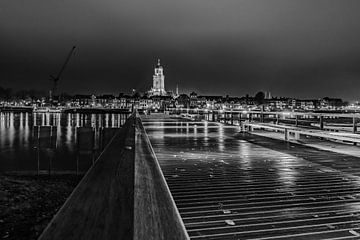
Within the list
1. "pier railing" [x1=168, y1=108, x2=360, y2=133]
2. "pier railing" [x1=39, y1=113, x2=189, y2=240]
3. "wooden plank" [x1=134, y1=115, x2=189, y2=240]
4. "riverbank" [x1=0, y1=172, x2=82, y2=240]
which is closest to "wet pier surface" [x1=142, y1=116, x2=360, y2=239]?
"wooden plank" [x1=134, y1=115, x2=189, y2=240]

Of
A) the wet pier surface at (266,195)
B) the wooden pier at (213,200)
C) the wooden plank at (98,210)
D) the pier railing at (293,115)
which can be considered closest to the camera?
the wooden plank at (98,210)

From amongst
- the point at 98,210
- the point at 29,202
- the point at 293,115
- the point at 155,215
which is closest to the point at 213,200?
the point at 155,215

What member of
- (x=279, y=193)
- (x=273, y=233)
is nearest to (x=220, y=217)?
(x=273, y=233)

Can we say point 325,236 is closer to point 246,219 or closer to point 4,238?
point 246,219

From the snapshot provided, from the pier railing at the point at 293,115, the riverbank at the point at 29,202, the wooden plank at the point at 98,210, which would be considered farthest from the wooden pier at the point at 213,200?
the pier railing at the point at 293,115

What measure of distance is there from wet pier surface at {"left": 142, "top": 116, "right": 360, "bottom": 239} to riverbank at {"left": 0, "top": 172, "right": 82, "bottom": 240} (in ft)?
12.7

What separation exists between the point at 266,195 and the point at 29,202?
Result: 8744mm

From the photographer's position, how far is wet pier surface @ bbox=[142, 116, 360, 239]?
Answer: 3.43m

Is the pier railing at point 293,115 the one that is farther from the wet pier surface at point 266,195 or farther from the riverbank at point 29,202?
the riverbank at point 29,202

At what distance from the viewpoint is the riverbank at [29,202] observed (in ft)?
27.4

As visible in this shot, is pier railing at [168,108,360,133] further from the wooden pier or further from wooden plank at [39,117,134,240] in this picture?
wooden plank at [39,117,134,240]

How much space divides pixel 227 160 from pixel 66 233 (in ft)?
22.0

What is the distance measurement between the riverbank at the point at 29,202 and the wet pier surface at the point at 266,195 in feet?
12.7

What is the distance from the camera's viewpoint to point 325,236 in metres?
3.22
